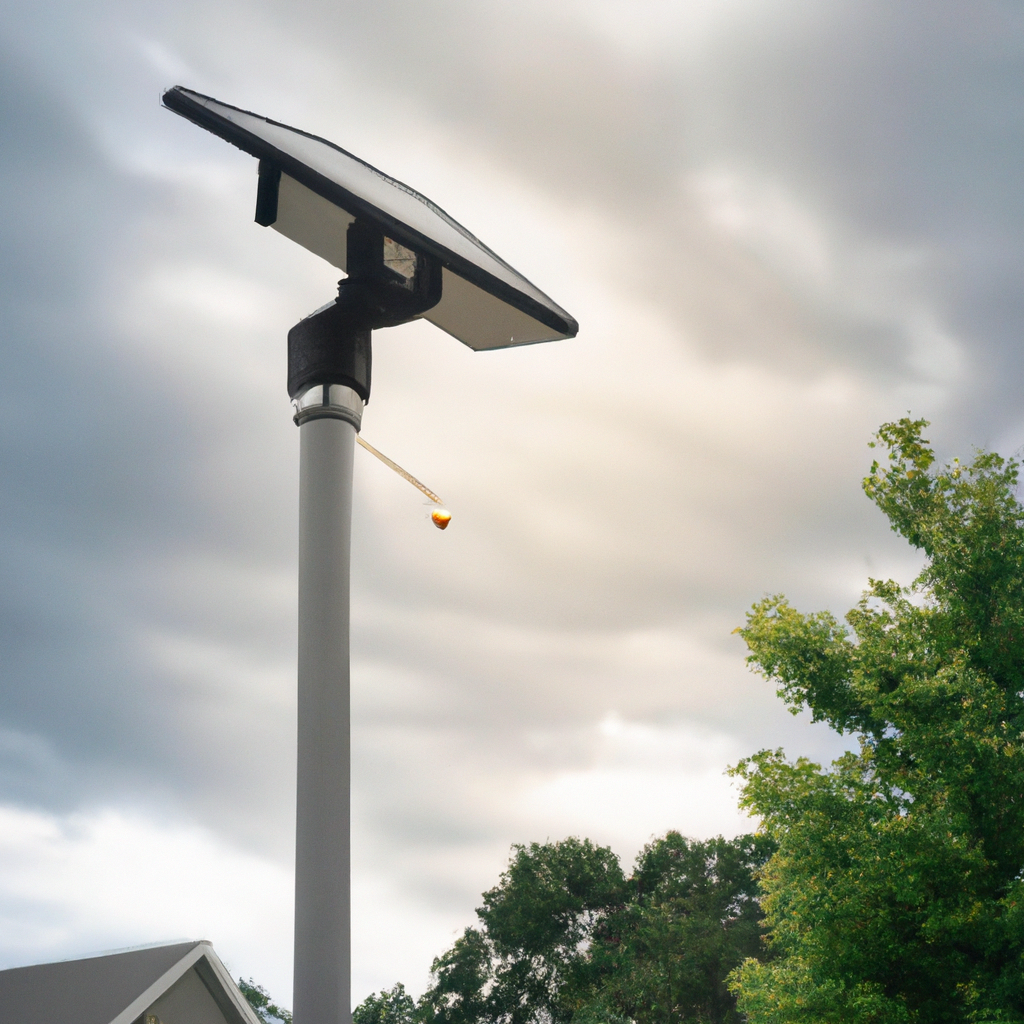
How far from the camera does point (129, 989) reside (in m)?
2.42

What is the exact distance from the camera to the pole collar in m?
3.12

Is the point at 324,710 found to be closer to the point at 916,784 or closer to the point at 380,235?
the point at 380,235

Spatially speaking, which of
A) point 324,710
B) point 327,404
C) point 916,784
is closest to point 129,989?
point 324,710

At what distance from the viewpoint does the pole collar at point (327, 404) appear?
3.12 metres

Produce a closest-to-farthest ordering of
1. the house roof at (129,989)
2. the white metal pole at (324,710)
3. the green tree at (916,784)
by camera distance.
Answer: the house roof at (129,989) → the white metal pole at (324,710) → the green tree at (916,784)

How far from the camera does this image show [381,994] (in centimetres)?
3519

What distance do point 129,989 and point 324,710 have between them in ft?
2.88

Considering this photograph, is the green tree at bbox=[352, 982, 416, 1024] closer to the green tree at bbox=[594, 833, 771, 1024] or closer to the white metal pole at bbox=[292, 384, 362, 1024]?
the green tree at bbox=[594, 833, 771, 1024]

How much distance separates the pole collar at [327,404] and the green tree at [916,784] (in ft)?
34.1

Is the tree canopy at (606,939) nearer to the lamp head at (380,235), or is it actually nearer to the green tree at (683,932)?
the green tree at (683,932)

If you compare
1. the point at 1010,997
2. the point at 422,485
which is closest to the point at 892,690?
the point at 1010,997

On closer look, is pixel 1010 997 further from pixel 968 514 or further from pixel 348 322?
pixel 348 322

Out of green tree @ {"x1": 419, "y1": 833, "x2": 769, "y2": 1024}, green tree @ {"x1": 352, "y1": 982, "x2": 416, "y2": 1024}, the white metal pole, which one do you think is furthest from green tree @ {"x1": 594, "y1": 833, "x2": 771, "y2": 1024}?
the white metal pole

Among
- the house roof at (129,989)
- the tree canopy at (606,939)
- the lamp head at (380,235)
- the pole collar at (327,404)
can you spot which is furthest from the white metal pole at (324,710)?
the tree canopy at (606,939)
